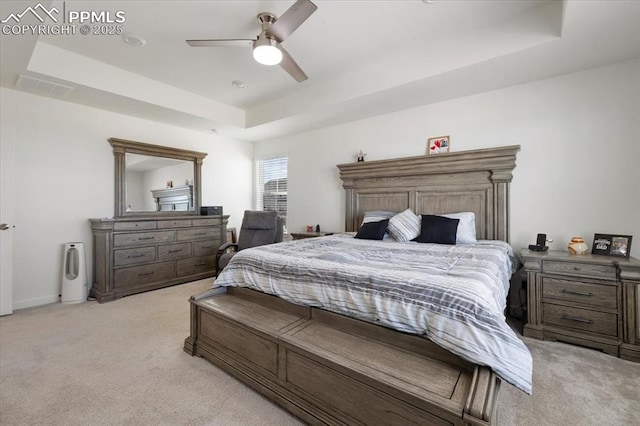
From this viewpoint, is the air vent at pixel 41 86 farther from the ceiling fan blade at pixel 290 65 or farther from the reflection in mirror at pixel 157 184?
the ceiling fan blade at pixel 290 65

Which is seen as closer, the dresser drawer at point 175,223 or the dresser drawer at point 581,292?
the dresser drawer at point 581,292

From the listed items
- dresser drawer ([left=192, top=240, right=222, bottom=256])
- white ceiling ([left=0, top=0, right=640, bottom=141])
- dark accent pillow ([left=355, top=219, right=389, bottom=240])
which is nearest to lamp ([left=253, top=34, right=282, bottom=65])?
white ceiling ([left=0, top=0, right=640, bottom=141])

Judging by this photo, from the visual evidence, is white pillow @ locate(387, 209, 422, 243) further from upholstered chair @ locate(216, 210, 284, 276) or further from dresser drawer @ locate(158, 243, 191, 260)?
dresser drawer @ locate(158, 243, 191, 260)

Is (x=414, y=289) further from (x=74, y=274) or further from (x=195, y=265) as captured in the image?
Answer: (x=74, y=274)

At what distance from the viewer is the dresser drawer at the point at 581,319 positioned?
222cm

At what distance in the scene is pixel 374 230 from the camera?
3355 mm

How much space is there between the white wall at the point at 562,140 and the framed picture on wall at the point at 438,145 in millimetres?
73

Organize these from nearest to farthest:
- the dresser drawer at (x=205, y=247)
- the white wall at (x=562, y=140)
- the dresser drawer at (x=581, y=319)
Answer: the dresser drawer at (x=581, y=319) < the white wall at (x=562, y=140) < the dresser drawer at (x=205, y=247)

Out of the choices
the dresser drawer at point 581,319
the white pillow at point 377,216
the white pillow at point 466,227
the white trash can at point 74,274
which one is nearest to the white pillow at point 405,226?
the white pillow at point 377,216

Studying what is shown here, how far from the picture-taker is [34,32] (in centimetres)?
224

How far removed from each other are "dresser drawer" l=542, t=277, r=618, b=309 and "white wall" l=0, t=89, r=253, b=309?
5.29 m

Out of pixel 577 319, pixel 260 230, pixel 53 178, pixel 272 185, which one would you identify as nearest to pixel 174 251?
pixel 260 230

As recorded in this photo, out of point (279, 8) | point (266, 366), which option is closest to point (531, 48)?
point (279, 8)

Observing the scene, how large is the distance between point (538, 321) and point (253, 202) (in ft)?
16.5
